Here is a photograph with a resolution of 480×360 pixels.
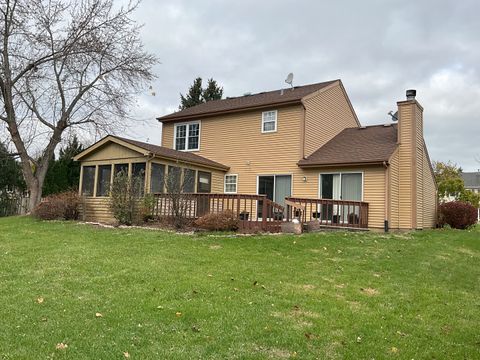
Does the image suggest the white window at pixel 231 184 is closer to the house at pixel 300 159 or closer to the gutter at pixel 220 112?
the house at pixel 300 159

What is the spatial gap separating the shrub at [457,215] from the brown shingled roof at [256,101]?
794 centimetres

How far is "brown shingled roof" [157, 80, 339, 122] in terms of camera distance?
18.7m

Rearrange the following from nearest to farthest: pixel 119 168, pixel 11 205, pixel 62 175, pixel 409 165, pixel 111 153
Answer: pixel 409 165 < pixel 119 168 < pixel 111 153 < pixel 11 205 < pixel 62 175

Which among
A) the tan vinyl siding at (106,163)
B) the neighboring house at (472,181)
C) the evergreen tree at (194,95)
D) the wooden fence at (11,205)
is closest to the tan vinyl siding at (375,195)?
the tan vinyl siding at (106,163)

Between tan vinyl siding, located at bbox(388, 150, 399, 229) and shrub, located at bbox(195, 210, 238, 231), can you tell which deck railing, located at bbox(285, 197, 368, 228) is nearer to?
tan vinyl siding, located at bbox(388, 150, 399, 229)

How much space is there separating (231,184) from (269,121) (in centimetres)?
344

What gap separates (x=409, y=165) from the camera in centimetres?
1647

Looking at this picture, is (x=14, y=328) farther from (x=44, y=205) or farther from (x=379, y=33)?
(x=379, y=33)

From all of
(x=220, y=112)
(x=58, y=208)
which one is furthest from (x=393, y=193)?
(x=58, y=208)

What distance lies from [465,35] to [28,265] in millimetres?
13572

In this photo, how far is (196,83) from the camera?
40688 millimetres

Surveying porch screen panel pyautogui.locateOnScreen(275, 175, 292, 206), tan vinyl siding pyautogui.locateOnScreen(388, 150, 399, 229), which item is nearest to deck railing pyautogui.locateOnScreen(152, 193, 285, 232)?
porch screen panel pyautogui.locateOnScreen(275, 175, 292, 206)

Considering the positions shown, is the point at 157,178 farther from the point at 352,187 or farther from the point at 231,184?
the point at 352,187

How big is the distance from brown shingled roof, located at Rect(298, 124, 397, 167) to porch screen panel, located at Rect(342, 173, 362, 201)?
0.67 metres
